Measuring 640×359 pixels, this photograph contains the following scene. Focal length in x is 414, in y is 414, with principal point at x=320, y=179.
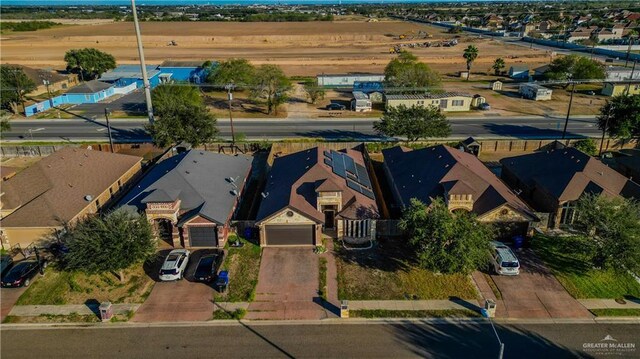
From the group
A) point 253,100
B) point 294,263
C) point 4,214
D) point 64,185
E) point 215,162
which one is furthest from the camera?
point 253,100

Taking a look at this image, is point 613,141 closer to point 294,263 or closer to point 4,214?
point 294,263

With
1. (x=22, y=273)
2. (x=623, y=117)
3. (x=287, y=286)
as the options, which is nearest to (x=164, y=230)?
(x=22, y=273)

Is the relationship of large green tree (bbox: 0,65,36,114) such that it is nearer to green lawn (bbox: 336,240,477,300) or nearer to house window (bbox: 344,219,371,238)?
house window (bbox: 344,219,371,238)

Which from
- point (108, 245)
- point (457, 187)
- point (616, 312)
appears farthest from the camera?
point (457, 187)

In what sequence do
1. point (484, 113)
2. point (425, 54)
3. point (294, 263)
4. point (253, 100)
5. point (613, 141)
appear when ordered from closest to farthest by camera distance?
point (294, 263) < point (613, 141) < point (484, 113) < point (253, 100) < point (425, 54)

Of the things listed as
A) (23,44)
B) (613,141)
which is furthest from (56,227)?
(23,44)

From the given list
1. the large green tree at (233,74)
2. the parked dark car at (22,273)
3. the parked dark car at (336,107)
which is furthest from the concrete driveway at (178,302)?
the large green tree at (233,74)

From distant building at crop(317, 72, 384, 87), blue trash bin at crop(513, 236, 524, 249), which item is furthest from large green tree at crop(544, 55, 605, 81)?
blue trash bin at crop(513, 236, 524, 249)

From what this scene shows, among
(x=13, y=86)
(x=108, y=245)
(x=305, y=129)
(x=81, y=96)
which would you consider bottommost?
(x=305, y=129)

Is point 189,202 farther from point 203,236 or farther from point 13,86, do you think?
point 13,86
